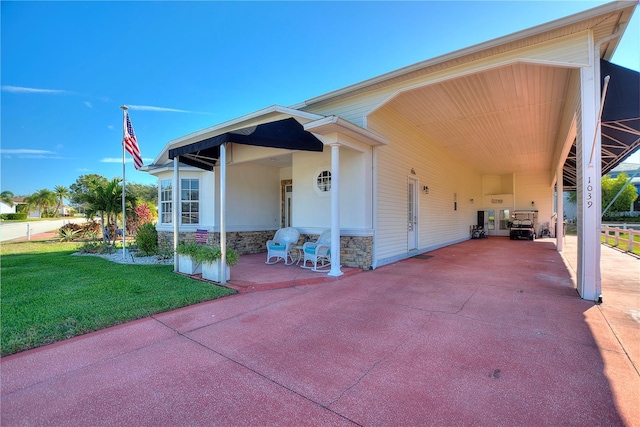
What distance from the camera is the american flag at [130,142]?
856cm

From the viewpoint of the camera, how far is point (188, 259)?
21.4 feet

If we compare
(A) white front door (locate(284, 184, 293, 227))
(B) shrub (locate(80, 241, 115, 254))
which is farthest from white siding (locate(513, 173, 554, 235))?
(B) shrub (locate(80, 241, 115, 254))

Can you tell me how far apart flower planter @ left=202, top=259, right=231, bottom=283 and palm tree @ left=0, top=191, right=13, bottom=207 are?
69214 mm

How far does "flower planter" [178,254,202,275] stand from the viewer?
254 inches

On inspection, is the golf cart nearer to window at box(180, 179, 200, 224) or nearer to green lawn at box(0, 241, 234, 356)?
window at box(180, 179, 200, 224)

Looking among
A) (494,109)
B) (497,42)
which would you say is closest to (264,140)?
(497,42)

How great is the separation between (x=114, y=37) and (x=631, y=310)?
15571 millimetres

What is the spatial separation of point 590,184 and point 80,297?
28.5 feet

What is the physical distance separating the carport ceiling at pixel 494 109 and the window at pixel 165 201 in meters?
8.09

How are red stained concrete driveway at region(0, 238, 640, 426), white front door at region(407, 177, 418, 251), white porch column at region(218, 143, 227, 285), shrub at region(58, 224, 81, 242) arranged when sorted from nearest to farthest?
red stained concrete driveway at region(0, 238, 640, 426), white porch column at region(218, 143, 227, 285), white front door at region(407, 177, 418, 251), shrub at region(58, 224, 81, 242)

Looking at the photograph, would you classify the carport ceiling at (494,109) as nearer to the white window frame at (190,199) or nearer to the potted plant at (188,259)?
the potted plant at (188,259)

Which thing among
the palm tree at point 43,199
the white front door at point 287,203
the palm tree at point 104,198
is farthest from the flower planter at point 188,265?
the palm tree at point 43,199

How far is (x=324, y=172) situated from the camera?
787cm

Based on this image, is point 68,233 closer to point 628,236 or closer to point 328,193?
point 328,193
